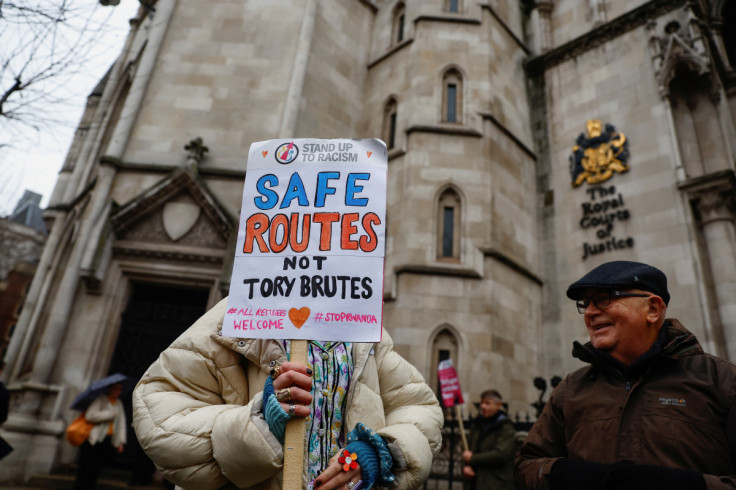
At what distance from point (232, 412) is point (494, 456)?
377 centimetres

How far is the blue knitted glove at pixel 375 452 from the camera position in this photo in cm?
182

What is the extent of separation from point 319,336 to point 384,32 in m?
12.8

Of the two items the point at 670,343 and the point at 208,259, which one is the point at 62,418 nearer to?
the point at 208,259

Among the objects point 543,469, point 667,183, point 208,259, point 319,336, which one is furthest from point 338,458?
point 667,183

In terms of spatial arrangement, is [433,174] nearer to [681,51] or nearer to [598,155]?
[598,155]

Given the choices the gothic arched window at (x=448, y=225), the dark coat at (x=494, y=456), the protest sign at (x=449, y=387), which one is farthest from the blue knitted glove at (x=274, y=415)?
the gothic arched window at (x=448, y=225)

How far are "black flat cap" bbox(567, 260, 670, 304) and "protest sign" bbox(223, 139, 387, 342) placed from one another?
3.02ft

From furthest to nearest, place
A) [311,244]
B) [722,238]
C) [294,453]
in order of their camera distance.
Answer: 1. [722,238]
2. [311,244]
3. [294,453]

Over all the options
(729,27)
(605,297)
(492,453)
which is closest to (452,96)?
(729,27)

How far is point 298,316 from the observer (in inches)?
77.3

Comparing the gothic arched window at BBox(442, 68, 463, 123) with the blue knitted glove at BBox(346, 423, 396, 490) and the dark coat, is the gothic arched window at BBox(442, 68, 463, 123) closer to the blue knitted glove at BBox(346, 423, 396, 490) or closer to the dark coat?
the dark coat

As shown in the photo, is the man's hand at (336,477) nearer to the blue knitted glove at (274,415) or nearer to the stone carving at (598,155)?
the blue knitted glove at (274,415)

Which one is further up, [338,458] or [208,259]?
[208,259]

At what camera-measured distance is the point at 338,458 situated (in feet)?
5.87
